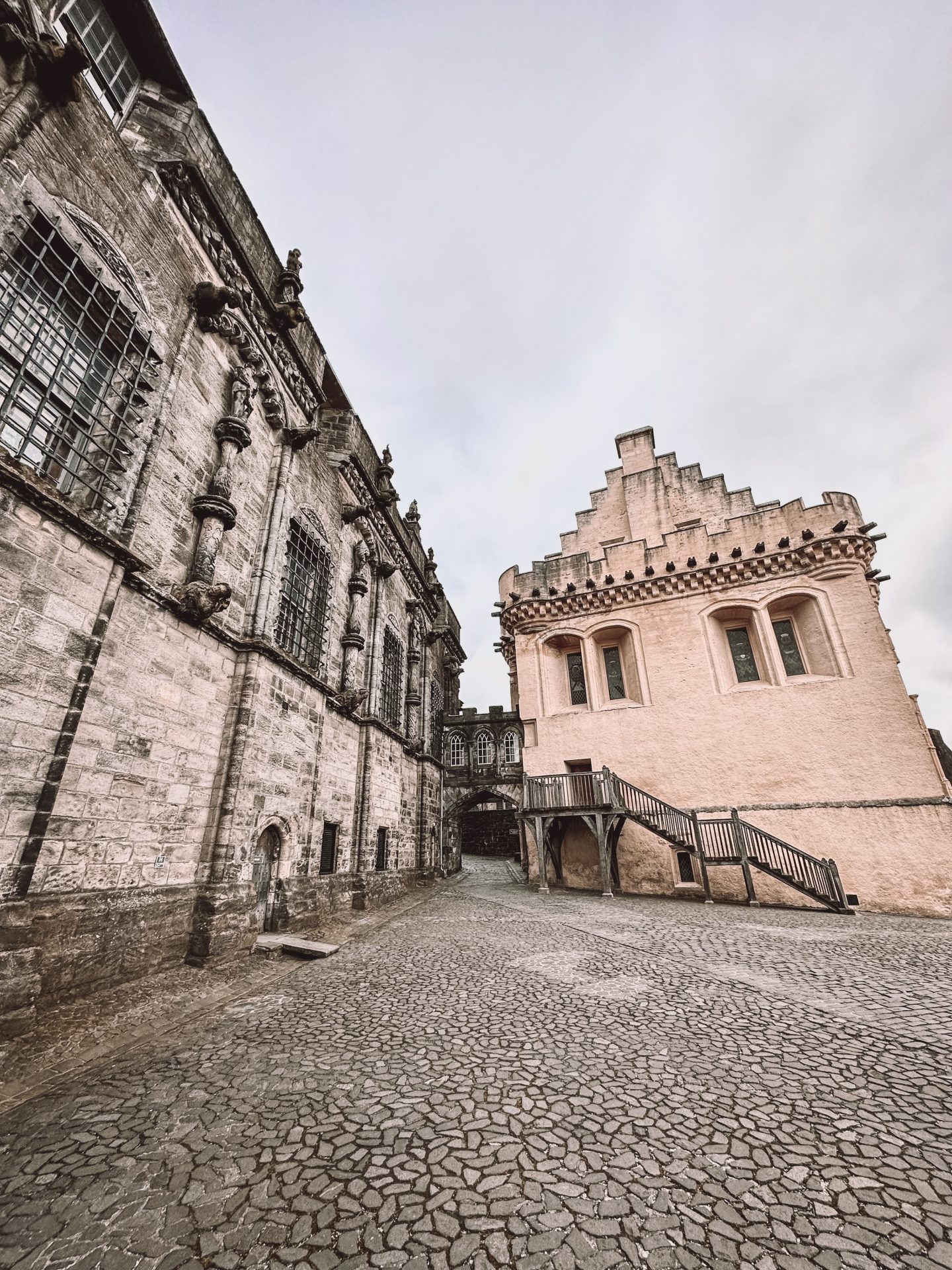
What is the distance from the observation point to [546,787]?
1440cm

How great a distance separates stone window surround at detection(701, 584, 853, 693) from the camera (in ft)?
46.6

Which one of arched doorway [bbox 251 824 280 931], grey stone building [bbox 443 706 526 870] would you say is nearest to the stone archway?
grey stone building [bbox 443 706 526 870]

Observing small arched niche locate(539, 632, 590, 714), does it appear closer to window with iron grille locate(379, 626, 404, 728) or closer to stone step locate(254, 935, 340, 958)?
window with iron grille locate(379, 626, 404, 728)

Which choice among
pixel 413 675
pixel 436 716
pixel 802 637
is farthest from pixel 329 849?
pixel 802 637

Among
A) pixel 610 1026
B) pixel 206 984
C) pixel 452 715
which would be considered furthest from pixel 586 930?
pixel 452 715

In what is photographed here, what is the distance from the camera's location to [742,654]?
51.1 ft

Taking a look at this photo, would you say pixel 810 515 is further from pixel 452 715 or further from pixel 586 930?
pixel 452 715

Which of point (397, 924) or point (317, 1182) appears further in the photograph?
point (397, 924)

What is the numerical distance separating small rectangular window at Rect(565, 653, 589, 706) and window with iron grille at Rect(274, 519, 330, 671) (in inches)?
360

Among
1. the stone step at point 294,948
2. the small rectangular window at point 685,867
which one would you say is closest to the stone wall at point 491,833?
the small rectangular window at point 685,867

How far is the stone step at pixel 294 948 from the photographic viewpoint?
6.90 m

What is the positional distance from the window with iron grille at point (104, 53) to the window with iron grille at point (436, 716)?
694 inches

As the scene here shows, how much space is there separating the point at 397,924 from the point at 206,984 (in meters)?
4.26

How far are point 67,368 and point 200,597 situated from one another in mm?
3030
